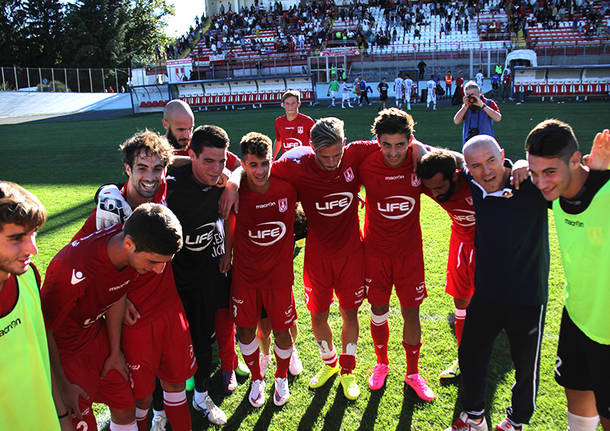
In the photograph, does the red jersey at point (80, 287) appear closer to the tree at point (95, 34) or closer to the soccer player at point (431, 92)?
the soccer player at point (431, 92)

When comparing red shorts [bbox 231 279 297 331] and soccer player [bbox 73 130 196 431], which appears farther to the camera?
red shorts [bbox 231 279 297 331]

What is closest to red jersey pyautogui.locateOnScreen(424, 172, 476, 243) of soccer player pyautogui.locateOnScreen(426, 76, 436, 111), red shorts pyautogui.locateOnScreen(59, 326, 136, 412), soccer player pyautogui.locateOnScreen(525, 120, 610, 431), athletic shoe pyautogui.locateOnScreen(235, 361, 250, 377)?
soccer player pyautogui.locateOnScreen(525, 120, 610, 431)

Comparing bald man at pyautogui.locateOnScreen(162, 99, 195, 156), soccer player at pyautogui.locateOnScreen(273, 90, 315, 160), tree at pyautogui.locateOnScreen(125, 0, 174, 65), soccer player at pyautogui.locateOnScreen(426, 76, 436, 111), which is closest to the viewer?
bald man at pyautogui.locateOnScreen(162, 99, 195, 156)

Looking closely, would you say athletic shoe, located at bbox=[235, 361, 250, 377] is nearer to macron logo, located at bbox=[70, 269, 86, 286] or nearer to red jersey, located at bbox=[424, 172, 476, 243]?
macron logo, located at bbox=[70, 269, 86, 286]

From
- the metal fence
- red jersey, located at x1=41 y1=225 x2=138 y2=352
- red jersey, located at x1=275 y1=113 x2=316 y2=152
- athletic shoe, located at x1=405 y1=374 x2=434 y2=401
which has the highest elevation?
the metal fence

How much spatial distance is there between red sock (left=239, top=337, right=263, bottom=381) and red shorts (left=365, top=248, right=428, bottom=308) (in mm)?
1057

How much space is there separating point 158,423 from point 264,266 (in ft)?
4.66

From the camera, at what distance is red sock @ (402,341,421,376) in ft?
11.9

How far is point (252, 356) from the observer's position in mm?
3662

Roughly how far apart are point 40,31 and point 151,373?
61455mm

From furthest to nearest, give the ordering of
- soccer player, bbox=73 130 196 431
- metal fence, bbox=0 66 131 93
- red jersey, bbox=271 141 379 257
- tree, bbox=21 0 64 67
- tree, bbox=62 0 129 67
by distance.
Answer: tree, bbox=21 0 64 67 → tree, bbox=62 0 129 67 → metal fence, bbox=0 66 131 93 → red jersey, bbox=271 141 379 257 → soccer player, bbox=73 130 196 431

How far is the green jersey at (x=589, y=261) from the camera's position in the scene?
7.73 feet

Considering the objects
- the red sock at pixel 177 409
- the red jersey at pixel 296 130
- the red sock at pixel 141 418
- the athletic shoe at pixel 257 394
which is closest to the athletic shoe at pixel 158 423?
the red sock at pixel 141 418

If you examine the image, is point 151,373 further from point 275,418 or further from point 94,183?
point 94,183
